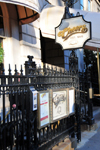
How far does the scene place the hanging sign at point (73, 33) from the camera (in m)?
5.45

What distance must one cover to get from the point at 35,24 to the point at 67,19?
180 inches

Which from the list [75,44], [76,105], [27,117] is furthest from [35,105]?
[75,44]

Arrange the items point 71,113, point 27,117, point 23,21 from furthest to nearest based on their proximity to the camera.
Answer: point 23,21
point 71,113
point 27,117

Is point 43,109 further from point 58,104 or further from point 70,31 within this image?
point 70,31

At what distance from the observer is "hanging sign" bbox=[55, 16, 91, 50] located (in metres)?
5.45

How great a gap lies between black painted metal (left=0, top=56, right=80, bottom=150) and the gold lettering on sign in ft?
5.17

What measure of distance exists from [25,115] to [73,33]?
316cm

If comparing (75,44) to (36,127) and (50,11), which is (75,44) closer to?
(36,127)

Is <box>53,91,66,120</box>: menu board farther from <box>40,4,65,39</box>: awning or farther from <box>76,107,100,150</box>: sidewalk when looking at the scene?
<box>40,4,65,39</box>: awning

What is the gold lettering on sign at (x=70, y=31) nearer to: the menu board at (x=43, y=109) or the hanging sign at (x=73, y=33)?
the hanging sign at (x=73, y=33)

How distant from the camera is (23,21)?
8.73m

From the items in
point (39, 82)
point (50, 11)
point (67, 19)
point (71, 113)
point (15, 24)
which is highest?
point (50, 11)

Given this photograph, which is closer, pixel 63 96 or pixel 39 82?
pixel 39 82

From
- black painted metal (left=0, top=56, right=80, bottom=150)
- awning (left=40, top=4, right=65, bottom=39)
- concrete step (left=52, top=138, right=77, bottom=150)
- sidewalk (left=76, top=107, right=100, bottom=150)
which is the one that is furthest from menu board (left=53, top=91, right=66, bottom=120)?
awning (left=40, top=4, right=65, bottom=39)
